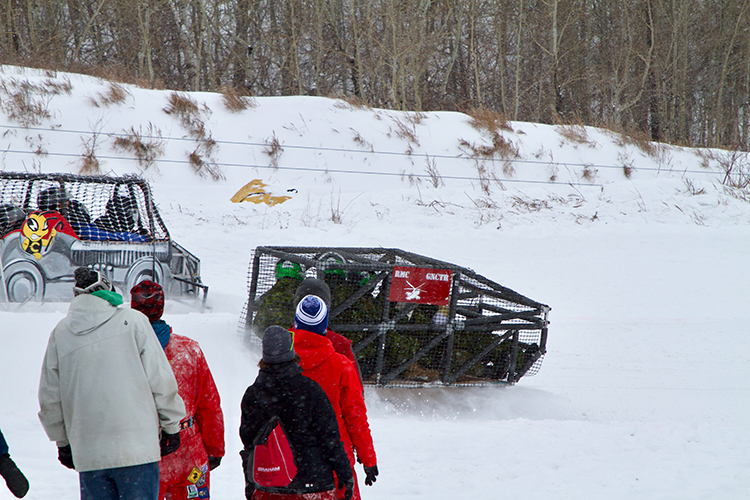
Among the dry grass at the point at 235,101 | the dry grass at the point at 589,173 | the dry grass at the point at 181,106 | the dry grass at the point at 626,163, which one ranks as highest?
the dry grass at the point at 235,101

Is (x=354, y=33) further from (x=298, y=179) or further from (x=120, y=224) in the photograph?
(x=120, y=224)

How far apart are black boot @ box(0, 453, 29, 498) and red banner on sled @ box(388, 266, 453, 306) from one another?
405 centimetres

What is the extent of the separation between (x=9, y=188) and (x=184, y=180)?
784 centimetres

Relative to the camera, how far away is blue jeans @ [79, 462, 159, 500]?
8.84 ft

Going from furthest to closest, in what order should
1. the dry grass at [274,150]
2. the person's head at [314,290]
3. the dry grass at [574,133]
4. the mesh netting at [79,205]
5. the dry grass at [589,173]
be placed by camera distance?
the dry grass at [574,133] < the dry grass at [589,173] < the dry grass at [274,150] < the mesh netting at [79,205] < the person's head at [314,290]

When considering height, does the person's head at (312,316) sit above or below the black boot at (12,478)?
above

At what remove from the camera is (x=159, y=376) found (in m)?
2.76

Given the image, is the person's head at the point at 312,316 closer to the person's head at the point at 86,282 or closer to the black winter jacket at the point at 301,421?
the black winter jacket at the point at 301,421

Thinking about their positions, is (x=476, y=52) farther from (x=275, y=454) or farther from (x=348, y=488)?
(x=275, y=454)

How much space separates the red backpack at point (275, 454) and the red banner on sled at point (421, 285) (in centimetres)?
360

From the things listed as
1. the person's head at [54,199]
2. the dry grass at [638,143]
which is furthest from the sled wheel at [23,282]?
the dry grass at [638,143]

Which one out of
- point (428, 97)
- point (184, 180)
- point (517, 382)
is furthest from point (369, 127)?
point (517, 382)

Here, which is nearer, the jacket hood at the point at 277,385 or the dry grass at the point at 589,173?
the jacket hood at the point at 277,385

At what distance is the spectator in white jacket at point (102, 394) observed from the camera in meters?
2.67
